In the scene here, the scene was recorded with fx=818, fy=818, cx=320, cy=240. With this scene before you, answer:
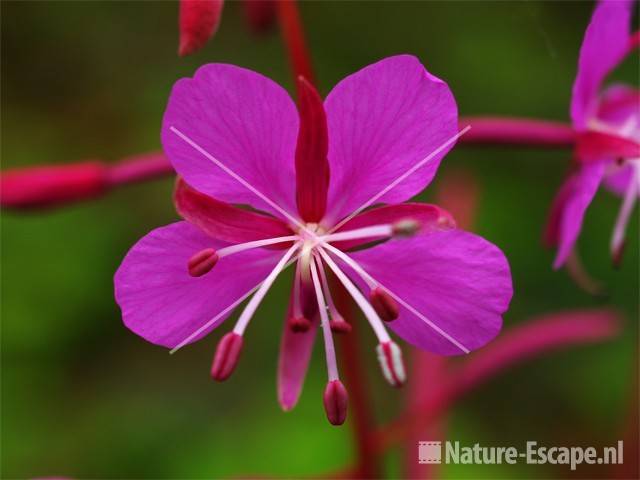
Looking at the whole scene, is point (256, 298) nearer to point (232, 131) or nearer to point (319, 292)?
point (319, 292)

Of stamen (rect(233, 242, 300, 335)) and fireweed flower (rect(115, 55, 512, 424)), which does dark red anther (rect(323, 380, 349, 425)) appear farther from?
stamen (rect(233, 242, 300, 335))

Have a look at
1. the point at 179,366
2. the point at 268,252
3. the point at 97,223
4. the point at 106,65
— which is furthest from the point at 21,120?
the point at 268,252

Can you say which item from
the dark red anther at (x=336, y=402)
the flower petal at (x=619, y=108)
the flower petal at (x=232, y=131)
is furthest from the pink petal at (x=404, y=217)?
the flower petal at (x=619, y=108)

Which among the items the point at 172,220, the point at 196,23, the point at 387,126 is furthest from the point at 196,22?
the point at 172,220

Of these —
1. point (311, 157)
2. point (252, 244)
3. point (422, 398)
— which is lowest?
point (422, 398)

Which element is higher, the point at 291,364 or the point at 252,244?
the point at 252,244

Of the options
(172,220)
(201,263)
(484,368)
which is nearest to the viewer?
(201,263)

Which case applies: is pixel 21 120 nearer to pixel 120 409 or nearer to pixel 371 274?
pixel 120 409
